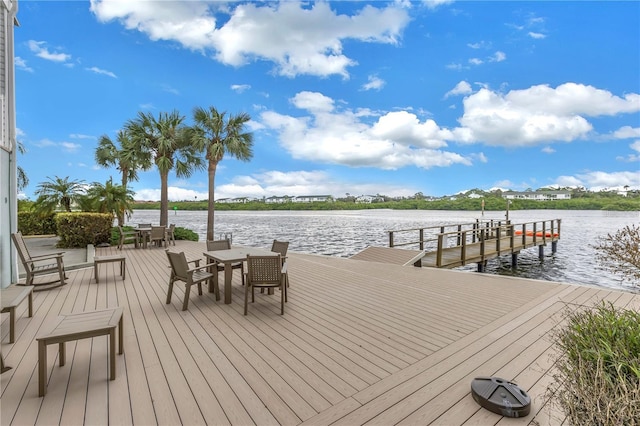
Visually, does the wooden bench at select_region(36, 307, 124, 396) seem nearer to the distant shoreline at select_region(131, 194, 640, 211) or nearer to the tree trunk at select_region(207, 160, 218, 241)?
the tree trunk at select_region(207, 160, 218, 241)

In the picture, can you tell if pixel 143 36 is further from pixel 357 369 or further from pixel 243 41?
pixel 357 369

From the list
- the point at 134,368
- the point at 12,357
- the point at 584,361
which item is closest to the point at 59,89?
the point at 12,357

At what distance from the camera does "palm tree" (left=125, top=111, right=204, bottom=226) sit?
43.0ft

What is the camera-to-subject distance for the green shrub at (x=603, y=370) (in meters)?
1.09

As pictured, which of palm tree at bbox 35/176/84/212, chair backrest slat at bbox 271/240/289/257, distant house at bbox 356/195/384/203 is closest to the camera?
chair backrest slat at bbox 271/240/289/257

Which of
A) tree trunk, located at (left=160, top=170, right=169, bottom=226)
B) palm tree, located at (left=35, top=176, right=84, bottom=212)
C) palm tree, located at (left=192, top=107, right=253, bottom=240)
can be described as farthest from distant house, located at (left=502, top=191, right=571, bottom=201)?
palm tree, located at (left=35, top=176, right=84, bottom=212)

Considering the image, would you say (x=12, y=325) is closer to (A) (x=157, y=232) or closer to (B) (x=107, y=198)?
(A) (x=157, y=232)

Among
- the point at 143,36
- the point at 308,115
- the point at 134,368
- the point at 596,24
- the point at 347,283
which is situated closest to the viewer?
the point at 134,368

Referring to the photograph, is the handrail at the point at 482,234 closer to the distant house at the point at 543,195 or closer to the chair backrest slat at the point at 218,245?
the chair backrest slat at the point at 218,245

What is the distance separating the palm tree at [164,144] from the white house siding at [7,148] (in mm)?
7895

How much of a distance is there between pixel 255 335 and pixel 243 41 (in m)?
13.5

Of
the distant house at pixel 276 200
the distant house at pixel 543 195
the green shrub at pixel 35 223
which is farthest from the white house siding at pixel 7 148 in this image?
the distant house at pixel 276 200

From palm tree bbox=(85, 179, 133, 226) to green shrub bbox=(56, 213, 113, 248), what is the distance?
63 centimetres

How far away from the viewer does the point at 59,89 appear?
42.1 ft
